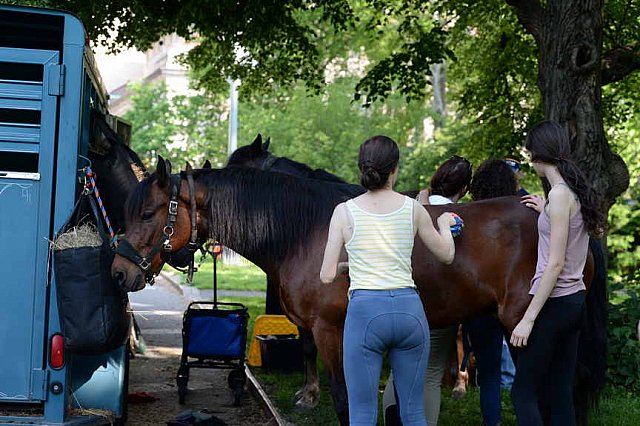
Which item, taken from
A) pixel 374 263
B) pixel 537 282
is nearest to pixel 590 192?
pixel 537 282

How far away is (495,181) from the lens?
246 inches

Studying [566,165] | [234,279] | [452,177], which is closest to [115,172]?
[452,177]

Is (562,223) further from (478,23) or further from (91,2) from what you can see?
(478,23)

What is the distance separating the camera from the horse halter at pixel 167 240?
18.1ft

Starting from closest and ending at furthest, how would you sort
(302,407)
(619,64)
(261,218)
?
(261,218) → (302,407) → (619,64)

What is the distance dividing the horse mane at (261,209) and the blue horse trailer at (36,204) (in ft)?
1.80

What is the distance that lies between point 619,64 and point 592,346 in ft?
20.9

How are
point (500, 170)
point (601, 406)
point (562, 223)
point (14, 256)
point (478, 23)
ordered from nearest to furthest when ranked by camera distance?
point (562, 223) < point (14, 256) < point (500, 170) < point (601, 406) < point (478, 23)

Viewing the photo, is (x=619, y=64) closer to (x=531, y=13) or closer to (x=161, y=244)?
(x=531, y=13)

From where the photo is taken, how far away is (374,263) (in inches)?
163

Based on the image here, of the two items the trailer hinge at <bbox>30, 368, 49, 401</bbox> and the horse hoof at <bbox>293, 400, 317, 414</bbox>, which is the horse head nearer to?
the trailer hinge at <bbox>30, 368, 49, 401</bbox>

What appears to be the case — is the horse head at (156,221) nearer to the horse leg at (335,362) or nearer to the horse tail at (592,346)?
the horse leg at (335,362)

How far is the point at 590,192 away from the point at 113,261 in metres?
2.88

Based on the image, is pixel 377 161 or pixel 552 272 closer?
pixel 377 161
